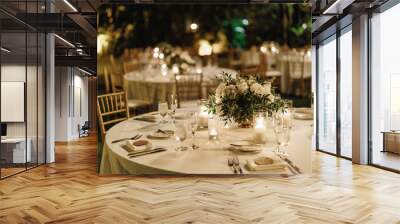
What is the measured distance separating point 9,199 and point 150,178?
70.6 inches

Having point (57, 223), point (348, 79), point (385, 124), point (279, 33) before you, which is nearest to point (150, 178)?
point (57, 223)

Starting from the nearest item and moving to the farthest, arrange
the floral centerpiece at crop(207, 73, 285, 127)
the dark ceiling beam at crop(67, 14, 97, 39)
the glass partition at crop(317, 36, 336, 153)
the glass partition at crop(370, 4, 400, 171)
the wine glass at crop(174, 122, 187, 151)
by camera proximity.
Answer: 1. the floral centerpiece at crop(207, 73, 285, 127)
2. the wine glass at crop(174, 122, 187, 151)
3. the glass partition at crop(370, 4, 400, 171)
4. the dark ceiling beam at crop(67, 14, 97, 39)
5. the glass partition at crop(317, 36, 336, 153)

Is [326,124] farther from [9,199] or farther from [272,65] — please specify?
[9,199]

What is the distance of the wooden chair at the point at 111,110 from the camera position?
16.5ft

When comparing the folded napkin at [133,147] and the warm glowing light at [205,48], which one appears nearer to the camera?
the folded napkin at [133,147]

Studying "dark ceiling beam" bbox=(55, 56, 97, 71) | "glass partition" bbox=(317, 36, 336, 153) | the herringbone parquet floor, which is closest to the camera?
the herringbone parquet floor

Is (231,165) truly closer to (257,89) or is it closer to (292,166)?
(292,166)

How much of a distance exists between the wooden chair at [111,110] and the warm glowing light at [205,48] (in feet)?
4.06

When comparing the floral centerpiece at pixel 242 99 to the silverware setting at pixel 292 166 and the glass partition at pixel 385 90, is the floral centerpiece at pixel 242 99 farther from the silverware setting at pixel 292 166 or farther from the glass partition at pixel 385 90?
the glass partition at pixel 385 90

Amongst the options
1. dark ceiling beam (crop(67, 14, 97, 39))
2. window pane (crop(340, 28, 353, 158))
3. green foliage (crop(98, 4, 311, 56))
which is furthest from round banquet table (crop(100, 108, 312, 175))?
window pane (crop(340, 28, 353, 158))

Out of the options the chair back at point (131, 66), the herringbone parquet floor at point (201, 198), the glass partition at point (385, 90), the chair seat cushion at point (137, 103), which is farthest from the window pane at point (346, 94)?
the chair back at point (131, 66)

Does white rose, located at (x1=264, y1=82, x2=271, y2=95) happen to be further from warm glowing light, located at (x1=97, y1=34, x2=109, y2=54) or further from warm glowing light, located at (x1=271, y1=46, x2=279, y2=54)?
warm glowing light, located at (x1=97, y1=34, x2=109, y2=54)

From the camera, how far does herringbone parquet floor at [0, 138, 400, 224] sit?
3.21 m

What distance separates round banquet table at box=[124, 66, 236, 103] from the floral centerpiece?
0.21m
